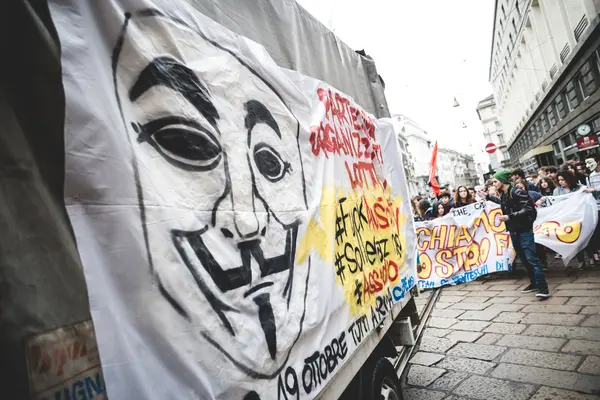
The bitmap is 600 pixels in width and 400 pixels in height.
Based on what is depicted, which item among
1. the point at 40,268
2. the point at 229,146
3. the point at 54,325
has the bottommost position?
the point at 54,325

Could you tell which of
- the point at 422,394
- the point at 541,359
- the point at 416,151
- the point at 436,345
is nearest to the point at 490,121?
the point at 416,151

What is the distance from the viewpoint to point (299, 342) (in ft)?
4.46

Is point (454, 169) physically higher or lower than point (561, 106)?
higher

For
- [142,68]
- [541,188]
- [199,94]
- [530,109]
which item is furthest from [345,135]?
[530,109]

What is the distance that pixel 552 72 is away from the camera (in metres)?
18.0

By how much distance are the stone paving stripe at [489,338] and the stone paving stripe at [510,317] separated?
454 millimetres

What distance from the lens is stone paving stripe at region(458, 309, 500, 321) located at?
4.59m

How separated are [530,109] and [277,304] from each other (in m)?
29.7

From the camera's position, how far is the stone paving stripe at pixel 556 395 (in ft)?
8.54

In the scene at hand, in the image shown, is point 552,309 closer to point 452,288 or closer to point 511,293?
point 511,293

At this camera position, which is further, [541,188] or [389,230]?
[541,188]

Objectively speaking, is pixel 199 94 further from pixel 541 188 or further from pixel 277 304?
pixel 541 188

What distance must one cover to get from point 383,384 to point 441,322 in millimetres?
3027

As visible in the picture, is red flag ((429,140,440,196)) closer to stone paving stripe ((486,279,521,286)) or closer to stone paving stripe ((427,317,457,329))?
stone paving stripe ((486,279,521,286))
